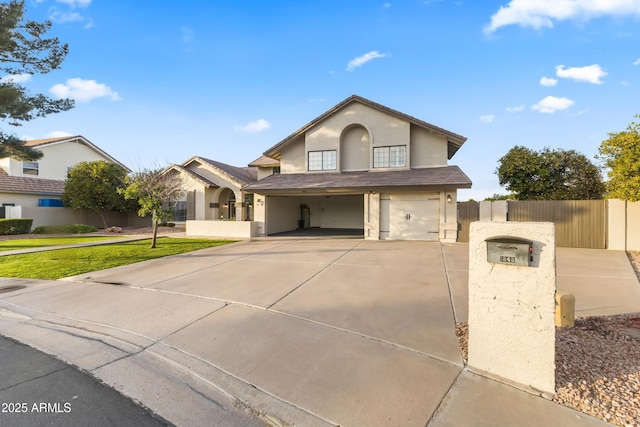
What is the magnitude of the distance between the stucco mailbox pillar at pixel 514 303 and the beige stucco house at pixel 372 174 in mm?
10979

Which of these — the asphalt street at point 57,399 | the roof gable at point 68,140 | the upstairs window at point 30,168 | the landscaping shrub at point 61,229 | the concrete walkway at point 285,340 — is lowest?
the asphalt street at point 57,399

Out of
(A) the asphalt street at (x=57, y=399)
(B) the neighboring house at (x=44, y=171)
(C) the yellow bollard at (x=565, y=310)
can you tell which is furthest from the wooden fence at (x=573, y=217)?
(B) the neighboring house at (x=44, y=171)

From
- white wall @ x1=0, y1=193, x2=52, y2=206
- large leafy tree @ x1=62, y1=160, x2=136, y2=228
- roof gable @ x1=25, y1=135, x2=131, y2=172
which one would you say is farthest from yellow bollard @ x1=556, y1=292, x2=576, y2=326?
roof gable @ x1=25, y1=135, x2=131, y2=172

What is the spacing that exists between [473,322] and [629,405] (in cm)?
133

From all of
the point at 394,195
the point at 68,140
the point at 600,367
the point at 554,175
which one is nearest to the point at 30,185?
the point at 68,140

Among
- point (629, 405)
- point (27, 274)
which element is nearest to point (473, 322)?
point (629, 405)

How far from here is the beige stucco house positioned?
14375 mm

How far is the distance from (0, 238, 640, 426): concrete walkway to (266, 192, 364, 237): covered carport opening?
1309 cm

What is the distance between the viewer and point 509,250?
2865mm

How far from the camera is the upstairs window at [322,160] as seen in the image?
17.5m

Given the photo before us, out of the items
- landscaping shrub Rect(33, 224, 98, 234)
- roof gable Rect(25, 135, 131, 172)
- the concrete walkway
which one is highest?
roof gable Rect(25, 135, 131, 172)

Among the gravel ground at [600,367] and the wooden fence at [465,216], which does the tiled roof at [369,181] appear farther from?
the gravel ground at [600,367]

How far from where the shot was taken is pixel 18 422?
264 cm

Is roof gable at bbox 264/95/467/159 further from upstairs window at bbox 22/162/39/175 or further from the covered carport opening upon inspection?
upstairs window at bbox 22/162/39/175
